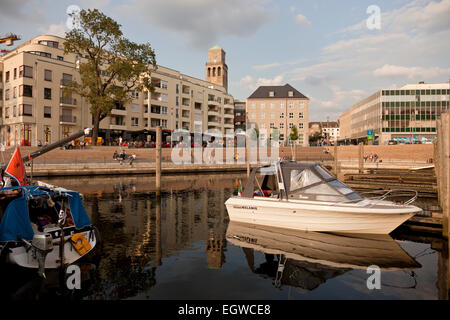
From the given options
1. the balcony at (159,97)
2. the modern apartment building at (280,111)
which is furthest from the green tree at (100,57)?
the modern apartment building at (280,111)

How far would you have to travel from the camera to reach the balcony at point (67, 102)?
51.9 meters

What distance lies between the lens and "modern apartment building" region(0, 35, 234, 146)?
4841 centimetres

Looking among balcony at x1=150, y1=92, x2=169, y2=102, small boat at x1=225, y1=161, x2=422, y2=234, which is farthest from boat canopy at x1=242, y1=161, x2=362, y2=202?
balcony at x1=150, y1=92, x2=169, y2=102

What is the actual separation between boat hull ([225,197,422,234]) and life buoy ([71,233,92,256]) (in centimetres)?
637

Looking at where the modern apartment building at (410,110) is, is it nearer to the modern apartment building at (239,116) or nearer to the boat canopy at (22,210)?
the modern apartment building at (239,116)

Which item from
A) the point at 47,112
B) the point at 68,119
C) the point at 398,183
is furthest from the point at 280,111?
the point at 398,183

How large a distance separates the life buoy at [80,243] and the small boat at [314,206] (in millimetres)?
6263

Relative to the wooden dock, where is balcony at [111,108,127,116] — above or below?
above

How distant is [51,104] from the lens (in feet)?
168
